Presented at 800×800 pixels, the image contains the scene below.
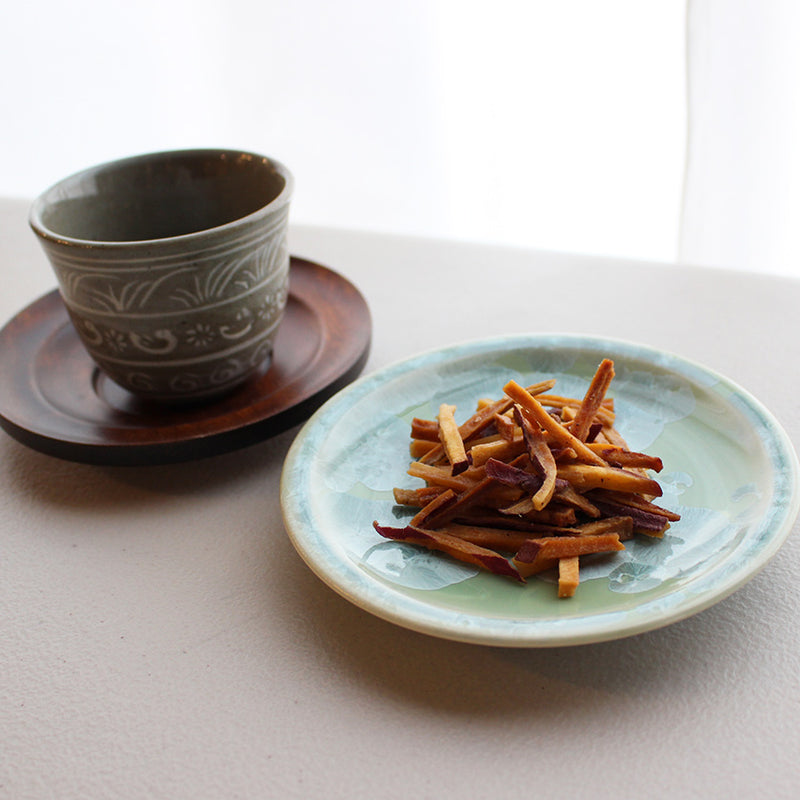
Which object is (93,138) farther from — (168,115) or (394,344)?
(394,344)

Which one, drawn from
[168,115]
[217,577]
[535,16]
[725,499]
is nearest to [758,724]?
[725,499]

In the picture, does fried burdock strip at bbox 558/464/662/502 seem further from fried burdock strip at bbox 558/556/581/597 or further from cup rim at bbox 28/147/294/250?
cup rim at bbox 28/147/294/250

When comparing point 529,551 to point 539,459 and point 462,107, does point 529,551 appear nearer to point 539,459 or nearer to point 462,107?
point 539,459

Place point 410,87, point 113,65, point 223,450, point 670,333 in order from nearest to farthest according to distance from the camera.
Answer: point 223,450
point 670,333
point 410,87
point 113,65

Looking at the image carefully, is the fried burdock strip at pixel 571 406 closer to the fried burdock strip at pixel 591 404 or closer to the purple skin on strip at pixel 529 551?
the fried burdock strip at pixel 591 404

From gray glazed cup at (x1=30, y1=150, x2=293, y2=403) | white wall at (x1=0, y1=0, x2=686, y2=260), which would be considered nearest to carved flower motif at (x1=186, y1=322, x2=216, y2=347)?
gray glazed cup at (x1=30, y1=150, x2=293, y2=403)

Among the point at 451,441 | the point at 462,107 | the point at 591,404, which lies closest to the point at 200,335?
the point at 451,441

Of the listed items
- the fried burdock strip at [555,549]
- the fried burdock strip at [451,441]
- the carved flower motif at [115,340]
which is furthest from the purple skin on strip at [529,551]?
the carved flower motif at [115,340]
